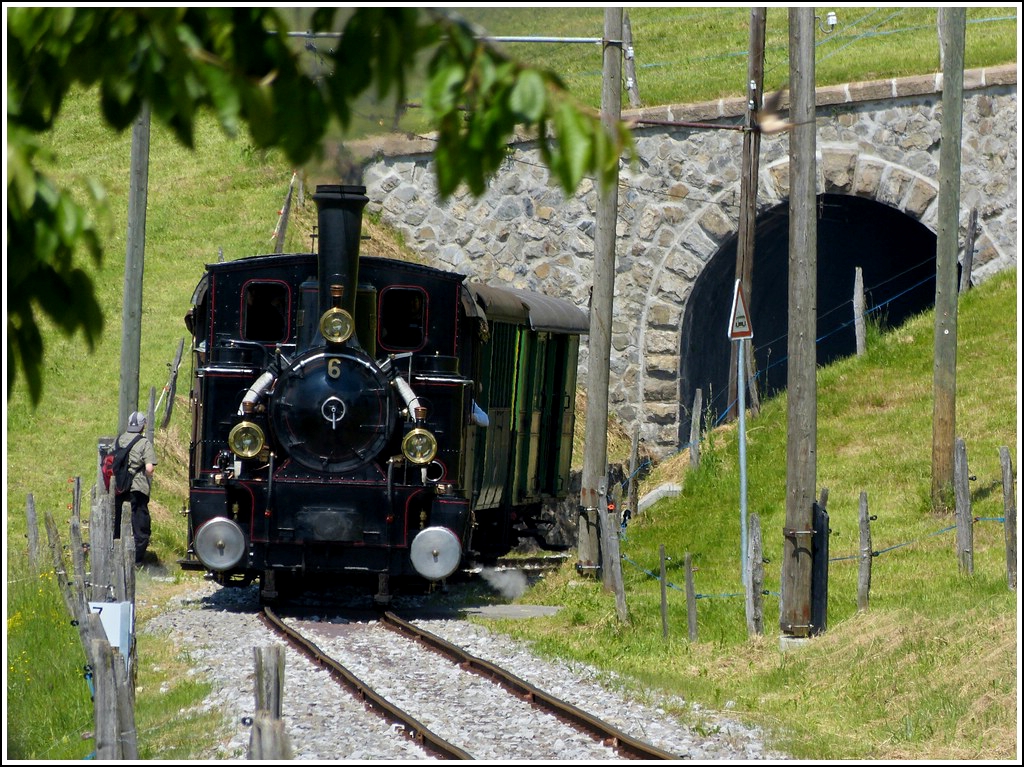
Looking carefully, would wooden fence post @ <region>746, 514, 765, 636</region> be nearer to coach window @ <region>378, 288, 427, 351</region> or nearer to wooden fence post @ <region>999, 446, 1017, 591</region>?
wooden fence post @ <region>999, 446, 1017, 591</region>

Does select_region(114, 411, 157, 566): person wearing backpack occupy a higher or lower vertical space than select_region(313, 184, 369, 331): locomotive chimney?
lower

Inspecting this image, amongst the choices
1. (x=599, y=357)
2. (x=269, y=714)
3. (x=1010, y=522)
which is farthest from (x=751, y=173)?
(x=269, y=714)

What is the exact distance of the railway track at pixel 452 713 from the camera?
8.98 m

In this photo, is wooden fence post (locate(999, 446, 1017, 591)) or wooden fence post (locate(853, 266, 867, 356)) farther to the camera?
wooden fence post (locate(853, 266, 867, 356))

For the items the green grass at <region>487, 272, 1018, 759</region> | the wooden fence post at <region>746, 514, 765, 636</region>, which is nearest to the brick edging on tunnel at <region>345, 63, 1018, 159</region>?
the green grass at <region>487, 272, 1018, 759</region>

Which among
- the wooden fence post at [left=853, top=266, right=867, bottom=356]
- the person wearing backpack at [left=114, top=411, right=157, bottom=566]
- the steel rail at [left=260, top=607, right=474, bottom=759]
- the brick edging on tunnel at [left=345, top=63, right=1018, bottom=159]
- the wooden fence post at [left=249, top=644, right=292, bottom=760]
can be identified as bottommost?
the steel rail at [left=260, top=607, right=474, bottom=759]

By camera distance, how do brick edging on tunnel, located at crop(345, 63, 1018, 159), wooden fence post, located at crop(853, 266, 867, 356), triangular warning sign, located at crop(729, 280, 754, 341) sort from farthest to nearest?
→ brick edging on tunnel, located at crop(345, 63, 1018, 159)
wooden fence post, located at crop(853, 266, 867, 356)
triangular warning sign, located at crop(729, 280, 754, 341)

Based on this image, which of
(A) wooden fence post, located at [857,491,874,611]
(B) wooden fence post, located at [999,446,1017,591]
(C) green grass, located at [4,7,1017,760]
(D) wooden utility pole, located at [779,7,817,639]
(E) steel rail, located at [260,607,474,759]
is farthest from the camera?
(B) wooden fence post, located at [999,446,1017,591]

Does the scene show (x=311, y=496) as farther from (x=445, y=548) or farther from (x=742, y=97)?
(x=742, y=97)

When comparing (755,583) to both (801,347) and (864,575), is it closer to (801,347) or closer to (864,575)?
(864,575)

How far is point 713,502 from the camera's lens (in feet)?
67.0

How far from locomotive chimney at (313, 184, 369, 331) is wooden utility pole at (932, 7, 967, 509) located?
7.36 m

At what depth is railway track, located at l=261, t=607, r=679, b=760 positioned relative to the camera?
8.98 meters

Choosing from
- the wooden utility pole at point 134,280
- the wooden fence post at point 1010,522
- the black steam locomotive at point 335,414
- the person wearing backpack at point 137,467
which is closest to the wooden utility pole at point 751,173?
the wooden fence post at point 1010,522
